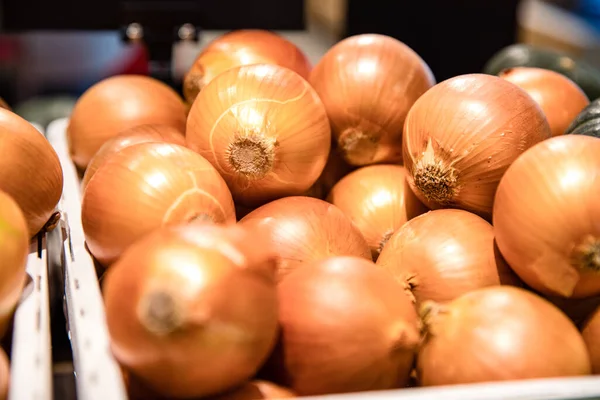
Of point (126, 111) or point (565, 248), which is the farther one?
point (126, 111)

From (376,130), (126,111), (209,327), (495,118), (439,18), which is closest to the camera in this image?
(209,327)

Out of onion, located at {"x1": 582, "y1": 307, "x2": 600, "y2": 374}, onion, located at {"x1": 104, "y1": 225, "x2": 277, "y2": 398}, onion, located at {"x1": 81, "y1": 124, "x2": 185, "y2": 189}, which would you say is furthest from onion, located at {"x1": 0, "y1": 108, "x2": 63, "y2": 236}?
onion, located at {"x1": 582, "y1": 307, "x2": 600, "y2": 374}

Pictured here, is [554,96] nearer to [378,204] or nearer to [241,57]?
[378,204]

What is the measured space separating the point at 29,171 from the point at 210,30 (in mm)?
1013

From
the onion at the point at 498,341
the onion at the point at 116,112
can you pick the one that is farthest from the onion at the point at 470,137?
the onion at the point at 116,112

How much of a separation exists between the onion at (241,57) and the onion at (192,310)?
477mm

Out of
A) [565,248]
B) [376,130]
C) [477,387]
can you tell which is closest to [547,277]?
[565,248]

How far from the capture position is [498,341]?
1.95ft

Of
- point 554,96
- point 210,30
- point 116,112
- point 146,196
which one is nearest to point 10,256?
point 146,196

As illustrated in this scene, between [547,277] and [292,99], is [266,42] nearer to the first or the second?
[292,99]

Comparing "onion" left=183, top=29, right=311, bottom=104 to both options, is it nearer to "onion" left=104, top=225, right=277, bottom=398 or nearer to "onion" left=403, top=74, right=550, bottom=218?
"onion" left=403, top=74, right=550, bottom=218

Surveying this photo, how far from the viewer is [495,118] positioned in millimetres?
760

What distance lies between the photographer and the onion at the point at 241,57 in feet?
3.28

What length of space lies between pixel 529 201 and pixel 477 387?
7.9 inches
